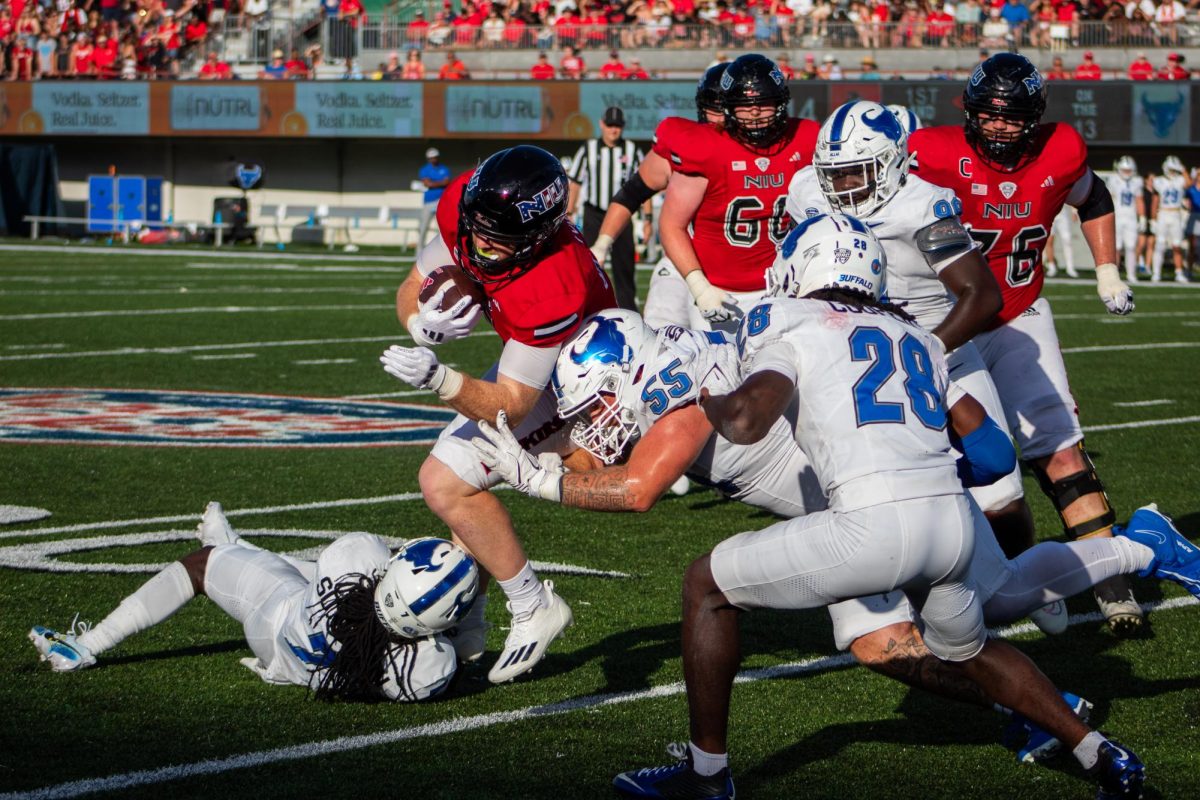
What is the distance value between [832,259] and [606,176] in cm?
794

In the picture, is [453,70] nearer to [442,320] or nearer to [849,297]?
[442,320]

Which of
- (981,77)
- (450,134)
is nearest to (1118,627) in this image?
(981,77)

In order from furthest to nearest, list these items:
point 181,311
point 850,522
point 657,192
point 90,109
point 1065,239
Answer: point 90,109
point 1065,239
point 181,311
point 657,192
point 850,522

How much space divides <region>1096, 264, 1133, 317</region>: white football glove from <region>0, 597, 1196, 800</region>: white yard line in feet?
6.71

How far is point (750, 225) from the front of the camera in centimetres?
701

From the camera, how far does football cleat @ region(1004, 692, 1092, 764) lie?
13.4ft

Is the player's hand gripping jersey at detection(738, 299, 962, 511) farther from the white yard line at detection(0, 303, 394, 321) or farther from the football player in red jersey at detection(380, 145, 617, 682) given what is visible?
the white yard line at detection(0, 303, 394, 321)

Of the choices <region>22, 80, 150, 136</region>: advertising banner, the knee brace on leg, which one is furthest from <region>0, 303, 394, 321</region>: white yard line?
<region>22, 80, 150, 136</region>: advertising banner

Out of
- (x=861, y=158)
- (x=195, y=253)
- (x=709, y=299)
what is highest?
(x=861, y=158)

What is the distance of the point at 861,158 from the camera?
16.3ft

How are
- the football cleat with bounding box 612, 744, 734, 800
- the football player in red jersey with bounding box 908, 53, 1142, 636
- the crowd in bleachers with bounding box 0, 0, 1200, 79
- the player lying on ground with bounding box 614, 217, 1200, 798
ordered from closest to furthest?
the player lying on ground with bounding box 614, 217, 1200, 798
the football cleat with bounding box 612, 744, 734, 800
the football player in red jersey with bounding box 908, 53, 1142, 636
the crowd in bleachers with bounding box 0, 0, 1200, 79

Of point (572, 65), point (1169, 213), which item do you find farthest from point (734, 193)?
point (572, 65)

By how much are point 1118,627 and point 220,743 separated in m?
3.04

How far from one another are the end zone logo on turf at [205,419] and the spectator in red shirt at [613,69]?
722 inches
